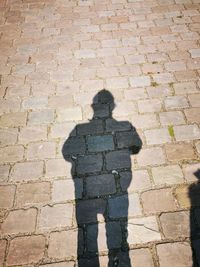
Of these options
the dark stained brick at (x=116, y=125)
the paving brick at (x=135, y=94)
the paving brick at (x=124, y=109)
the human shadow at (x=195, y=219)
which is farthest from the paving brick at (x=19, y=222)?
the paving brick at (x=135, y=94)

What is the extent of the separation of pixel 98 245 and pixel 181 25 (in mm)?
5842

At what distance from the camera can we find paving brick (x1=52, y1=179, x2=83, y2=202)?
3.79 m

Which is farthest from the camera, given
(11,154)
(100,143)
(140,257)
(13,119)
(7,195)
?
(13,119)

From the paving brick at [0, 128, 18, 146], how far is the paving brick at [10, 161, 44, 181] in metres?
0.50

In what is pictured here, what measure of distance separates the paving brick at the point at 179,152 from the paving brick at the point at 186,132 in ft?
0.48

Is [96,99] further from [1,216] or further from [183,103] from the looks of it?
[1,216]

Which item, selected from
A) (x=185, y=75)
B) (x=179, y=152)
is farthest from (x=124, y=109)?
(x=185, y=75)

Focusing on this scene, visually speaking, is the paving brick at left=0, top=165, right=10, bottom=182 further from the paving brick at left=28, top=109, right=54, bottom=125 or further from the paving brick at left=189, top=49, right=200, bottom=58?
the paving brick at left=189, top=49, right=200, bottom=58

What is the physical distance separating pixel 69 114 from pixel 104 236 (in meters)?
2.28

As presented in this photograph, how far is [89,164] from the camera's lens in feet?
13.8

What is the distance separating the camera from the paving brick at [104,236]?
3.33m

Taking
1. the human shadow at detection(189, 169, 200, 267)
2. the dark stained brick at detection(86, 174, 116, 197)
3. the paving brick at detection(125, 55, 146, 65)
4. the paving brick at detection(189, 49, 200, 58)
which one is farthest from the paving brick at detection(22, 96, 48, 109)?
the paving brick at detection(189, 49, 200, 58)

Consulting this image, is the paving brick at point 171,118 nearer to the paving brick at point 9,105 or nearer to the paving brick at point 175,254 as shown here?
the paving brick at point 175,254

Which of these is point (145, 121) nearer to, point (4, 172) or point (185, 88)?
point (185, 88)
